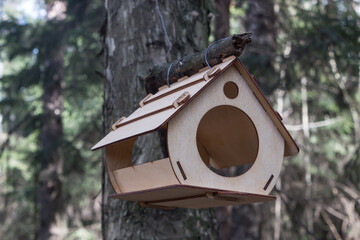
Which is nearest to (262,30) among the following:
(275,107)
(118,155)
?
(275,107)

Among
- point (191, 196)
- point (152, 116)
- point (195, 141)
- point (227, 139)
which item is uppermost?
point (152, 116)

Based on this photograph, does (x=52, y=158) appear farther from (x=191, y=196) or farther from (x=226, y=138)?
(x=191, y=196)

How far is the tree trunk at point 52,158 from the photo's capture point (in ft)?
25.8

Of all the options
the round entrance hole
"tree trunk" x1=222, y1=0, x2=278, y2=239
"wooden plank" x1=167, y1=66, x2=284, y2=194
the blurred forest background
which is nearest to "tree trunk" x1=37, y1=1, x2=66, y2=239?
the blurred forest background

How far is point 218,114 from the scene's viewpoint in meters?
2.15

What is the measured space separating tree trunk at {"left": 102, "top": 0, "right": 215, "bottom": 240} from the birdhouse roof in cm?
34

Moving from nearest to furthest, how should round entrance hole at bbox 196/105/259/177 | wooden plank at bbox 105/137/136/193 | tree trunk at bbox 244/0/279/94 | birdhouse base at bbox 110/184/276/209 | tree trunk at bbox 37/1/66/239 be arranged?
birdhouse base at bbox 110/184/276/209
wooden plank at bbox 105/137/136/193
round entrance hole at bbox 196/105/259/177
tree trunk at bbox 244/0/279/94
tree trunk at bbox 37/1/66/239

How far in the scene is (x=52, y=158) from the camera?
8016 millimetres

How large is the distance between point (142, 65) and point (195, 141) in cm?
85

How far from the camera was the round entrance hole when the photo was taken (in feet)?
6.89

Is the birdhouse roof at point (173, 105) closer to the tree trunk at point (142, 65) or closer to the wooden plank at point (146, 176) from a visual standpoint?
the wooden plank at point (146, 176)

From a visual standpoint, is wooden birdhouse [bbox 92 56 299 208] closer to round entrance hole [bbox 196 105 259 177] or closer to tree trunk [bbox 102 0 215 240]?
round entrance hole [bbox 196 105 259 177]

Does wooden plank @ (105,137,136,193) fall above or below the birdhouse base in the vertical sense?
above

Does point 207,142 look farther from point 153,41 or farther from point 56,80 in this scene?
point 56,80
